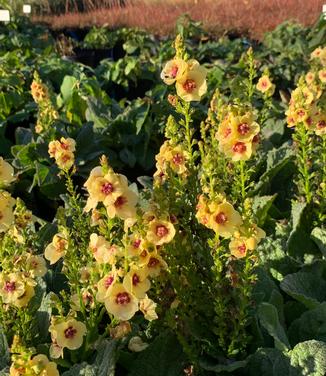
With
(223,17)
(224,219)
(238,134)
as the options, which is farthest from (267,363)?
(223,17)

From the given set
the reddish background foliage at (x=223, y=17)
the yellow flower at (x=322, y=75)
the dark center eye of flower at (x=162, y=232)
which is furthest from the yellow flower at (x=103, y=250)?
the reddish background foliage at (x=223, y=17)

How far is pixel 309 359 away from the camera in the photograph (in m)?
1.52

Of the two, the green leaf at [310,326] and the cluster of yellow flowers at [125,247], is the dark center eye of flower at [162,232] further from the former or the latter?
the green leaf at [310,326]

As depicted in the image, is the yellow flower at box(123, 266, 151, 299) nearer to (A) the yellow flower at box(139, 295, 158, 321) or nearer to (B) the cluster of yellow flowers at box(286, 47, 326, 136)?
(A) the yellow flower at box(139, 295, 158, 321)

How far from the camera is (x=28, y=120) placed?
12.9ft

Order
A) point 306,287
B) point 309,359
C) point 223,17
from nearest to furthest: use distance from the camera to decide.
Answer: point 309,359
point 306,287
point 223,17

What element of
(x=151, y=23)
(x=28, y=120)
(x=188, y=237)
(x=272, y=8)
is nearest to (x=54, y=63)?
(x=28, y=120)

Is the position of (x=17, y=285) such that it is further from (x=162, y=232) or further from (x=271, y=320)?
(x=271, y=320)

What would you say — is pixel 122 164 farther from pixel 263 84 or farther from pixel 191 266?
pixel 191 266

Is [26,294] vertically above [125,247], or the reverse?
[125,247]

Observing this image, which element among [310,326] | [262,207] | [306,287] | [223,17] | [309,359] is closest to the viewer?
[309,359]

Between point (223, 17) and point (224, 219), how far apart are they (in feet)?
28.7

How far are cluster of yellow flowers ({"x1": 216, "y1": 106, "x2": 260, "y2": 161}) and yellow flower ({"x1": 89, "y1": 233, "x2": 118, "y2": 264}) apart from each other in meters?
0.35

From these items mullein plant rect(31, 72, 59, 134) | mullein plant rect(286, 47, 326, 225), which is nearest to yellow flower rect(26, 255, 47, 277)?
mullein plant rect(286, 47, 326, 225)
